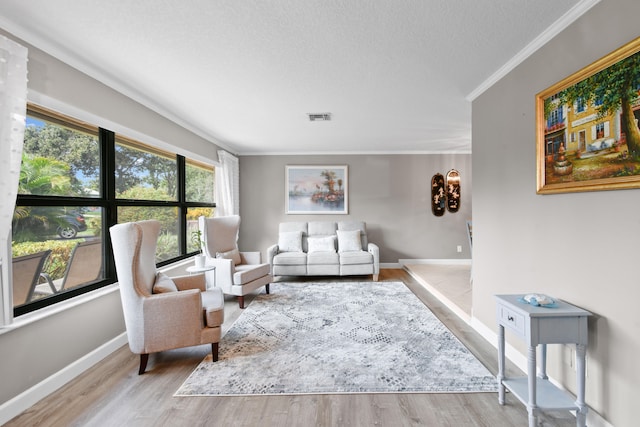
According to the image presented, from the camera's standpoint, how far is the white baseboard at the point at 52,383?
174 centimetres

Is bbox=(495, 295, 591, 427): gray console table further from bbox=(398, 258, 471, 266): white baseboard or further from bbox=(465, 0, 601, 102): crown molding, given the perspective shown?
bbox=(398, 258, 471, 266): white baseboard

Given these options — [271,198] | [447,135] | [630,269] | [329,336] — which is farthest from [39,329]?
[447,135]

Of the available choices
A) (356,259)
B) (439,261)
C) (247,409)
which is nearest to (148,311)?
(247,409)

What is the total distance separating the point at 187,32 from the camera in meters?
1.90

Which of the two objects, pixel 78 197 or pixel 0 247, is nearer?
pixel 0 247

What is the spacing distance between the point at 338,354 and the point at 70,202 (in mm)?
2511

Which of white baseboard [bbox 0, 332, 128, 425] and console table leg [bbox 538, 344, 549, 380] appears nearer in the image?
white baseboard [bbox 0, 332, 128, 425]

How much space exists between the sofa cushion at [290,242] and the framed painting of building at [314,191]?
0.72 metres

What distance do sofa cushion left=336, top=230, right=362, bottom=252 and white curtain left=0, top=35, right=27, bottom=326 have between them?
13.7 feet

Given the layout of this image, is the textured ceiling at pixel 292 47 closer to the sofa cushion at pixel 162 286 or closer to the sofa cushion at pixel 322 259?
the sofa cushion at pixel 162 286

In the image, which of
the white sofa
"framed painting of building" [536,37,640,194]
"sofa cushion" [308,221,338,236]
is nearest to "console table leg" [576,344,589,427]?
"framed painting of building" [536,37,640,194]

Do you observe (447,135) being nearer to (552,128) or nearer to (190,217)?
(552,128)

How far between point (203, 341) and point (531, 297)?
2350 mm

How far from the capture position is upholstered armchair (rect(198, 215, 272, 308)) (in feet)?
12.2
